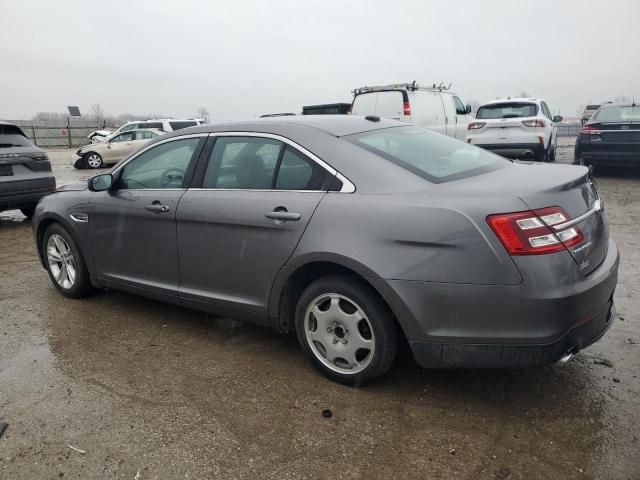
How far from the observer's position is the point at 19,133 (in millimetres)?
8039

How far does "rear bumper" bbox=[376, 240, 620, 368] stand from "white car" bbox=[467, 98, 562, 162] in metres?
10.1

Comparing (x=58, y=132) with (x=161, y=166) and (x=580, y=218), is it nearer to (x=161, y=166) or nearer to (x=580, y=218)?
(x=161, y=166)

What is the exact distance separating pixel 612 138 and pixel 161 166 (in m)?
9.45

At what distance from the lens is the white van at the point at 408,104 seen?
11102mm

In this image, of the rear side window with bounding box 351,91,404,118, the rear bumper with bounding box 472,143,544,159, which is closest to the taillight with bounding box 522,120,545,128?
the rear bumper with bounding box 472,143,544,159

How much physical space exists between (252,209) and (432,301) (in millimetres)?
1259

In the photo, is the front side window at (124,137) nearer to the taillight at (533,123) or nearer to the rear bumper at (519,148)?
the rear bumper at (519,148)

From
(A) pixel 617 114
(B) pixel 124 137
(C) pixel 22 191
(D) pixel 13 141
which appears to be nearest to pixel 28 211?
(C) pixel 22 191

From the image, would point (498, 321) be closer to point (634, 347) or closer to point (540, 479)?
point (540, 479)

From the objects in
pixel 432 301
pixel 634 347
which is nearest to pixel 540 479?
pixel 432 301

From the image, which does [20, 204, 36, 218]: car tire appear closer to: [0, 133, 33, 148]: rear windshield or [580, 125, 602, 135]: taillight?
[0, 133, 33, 148]: rear windshield

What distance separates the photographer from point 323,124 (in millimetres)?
3352

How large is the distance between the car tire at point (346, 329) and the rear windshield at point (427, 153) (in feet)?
2.44

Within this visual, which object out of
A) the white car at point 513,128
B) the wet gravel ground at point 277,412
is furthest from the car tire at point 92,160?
the wet gravel ground at point 277,412
